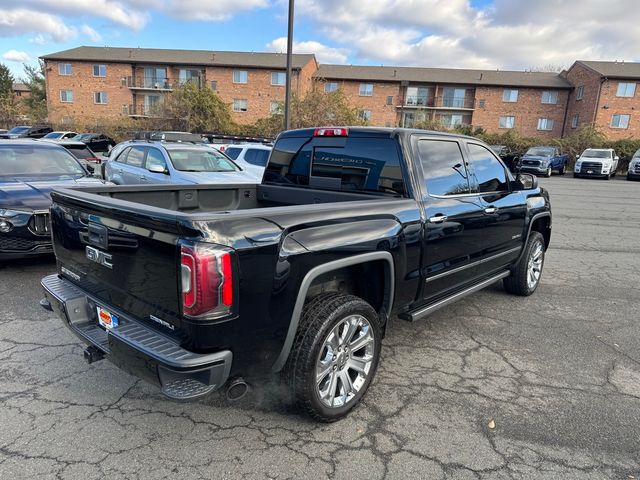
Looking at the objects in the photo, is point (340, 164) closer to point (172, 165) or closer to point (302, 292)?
point (302, 292)

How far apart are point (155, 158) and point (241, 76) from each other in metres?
39.2

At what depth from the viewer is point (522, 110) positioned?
45.0 meters

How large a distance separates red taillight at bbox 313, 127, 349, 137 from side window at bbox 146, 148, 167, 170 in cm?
629

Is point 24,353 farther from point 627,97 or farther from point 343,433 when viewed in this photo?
point 627,97

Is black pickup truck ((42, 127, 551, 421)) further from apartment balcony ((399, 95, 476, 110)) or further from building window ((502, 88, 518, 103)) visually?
building window ((502, 88, 518, 103))

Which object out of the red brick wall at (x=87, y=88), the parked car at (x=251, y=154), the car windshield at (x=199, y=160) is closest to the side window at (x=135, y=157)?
the car windshield at (x=199, y=160)

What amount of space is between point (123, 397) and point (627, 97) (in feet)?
163

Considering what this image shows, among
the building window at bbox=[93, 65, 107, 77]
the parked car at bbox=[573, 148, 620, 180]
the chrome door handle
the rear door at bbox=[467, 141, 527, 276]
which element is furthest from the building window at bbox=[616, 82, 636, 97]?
the building window at bbox=[93, 65, 107, 77]

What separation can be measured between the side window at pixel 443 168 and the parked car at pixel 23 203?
4.39 m

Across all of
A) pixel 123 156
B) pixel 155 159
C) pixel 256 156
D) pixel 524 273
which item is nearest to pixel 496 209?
pixel 524 273

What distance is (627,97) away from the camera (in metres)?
40.4

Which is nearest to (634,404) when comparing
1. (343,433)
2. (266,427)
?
(343,433)

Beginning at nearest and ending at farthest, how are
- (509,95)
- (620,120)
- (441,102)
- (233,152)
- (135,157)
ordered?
(135,157)
(233,152)
(620,120)
(509,95)
(441,102)

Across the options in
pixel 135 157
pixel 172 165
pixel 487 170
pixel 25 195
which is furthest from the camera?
pixel 135 157
